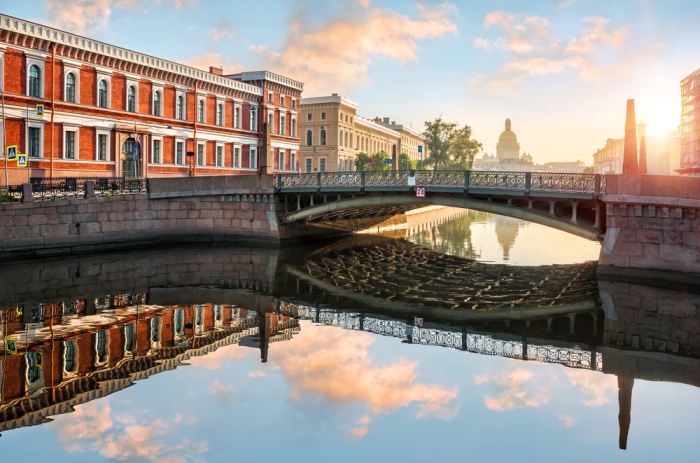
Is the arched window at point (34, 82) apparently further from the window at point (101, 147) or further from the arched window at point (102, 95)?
the window at point (101, 147)

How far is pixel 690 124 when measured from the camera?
57500 millimetres

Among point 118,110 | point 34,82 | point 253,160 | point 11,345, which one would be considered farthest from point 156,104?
point 11,345

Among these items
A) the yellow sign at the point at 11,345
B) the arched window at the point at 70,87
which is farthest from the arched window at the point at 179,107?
the yellow sign at the point at 11,345

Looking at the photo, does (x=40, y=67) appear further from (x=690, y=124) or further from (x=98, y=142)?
(x=690, y=124)

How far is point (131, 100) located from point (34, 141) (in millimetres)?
8283

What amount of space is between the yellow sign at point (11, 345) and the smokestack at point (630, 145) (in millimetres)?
21050

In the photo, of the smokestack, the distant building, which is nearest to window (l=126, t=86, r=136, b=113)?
the smokestack

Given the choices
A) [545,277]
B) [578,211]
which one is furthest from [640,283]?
[578,211]

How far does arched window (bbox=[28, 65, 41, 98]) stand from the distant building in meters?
53.2

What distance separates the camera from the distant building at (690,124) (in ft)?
179

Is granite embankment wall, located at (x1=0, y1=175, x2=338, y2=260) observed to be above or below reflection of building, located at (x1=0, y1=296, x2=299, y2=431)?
above

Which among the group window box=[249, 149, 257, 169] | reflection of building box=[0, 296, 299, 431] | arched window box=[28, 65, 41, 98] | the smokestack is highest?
arched window box=[28, 65, 41, 98]

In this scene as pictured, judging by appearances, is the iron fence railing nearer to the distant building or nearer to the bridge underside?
the bridge underside

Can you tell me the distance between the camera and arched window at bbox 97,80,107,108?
3669 centimetres
